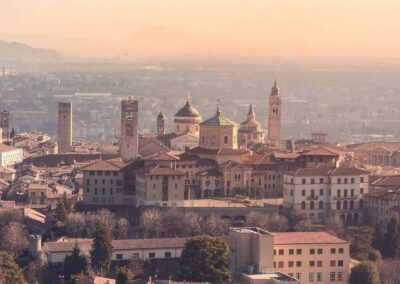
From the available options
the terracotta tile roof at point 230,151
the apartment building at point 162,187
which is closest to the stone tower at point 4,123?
the terracotta tile roof at point 230,151

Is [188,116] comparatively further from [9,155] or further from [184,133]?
[9,155]

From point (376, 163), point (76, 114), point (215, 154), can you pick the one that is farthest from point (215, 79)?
point (215, 154)

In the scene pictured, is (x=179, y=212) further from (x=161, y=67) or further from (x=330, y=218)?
(x=161, y=67)

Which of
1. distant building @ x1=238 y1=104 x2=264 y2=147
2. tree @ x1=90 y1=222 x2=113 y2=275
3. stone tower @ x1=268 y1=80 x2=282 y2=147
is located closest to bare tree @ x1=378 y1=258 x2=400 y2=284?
tree @ x1=90 y1=222 x2=113 y2=275

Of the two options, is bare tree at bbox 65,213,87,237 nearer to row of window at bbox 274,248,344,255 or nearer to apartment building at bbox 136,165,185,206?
apartment building at bbox 136,165,185,206

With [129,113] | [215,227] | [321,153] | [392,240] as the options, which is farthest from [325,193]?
[129,113]

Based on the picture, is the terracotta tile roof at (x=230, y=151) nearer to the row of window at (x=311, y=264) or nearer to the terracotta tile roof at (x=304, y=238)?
the terracotta tile roof at (x=304, y=238)
